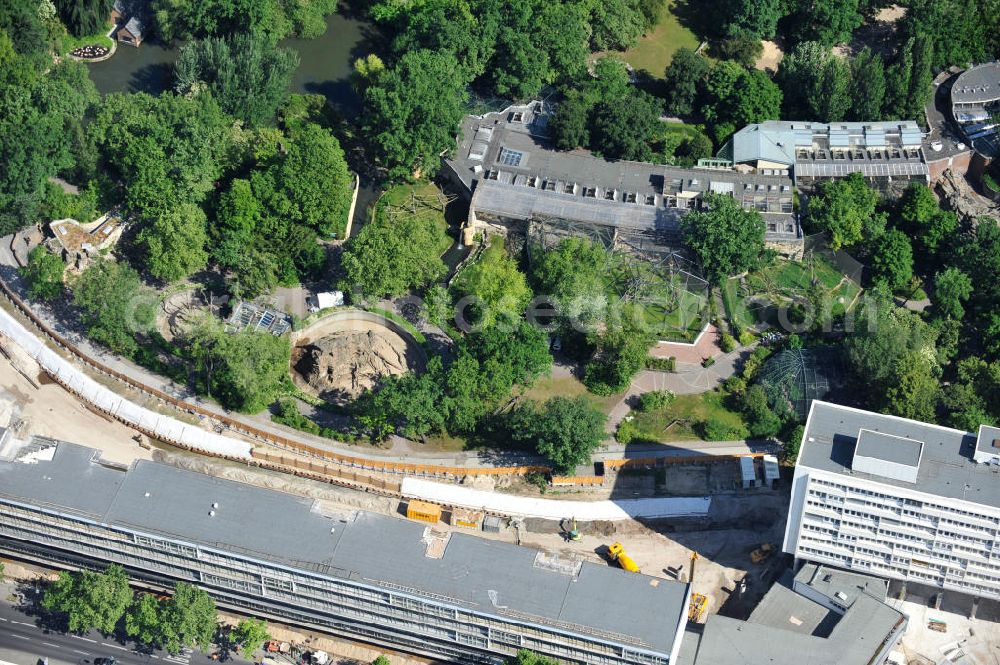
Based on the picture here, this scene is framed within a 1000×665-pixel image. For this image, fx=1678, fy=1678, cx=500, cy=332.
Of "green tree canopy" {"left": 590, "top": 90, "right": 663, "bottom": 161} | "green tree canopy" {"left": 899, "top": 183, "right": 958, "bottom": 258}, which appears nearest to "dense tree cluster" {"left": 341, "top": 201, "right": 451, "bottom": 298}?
"green tree canopy" {"left": 590, "top": 90, "right": 663, "bottom": 161}

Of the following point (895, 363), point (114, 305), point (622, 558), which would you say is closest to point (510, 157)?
point (114, 305)

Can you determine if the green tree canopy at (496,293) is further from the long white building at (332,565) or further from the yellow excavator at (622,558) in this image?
the long white building at (332,565)

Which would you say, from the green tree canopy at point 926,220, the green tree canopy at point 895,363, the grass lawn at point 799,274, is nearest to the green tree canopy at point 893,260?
the green tree canopy at point 926,220

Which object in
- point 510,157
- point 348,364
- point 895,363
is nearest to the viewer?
point 895,363

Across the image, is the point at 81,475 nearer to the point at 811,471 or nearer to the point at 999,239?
the point at 811,471

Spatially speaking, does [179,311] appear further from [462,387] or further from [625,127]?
[625,127]

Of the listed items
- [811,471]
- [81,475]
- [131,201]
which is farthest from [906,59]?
[81,475]

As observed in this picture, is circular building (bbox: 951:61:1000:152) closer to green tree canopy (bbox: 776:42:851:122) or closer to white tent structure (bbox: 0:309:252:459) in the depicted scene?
green tree canopy (bbox: 776:42:851:122)
